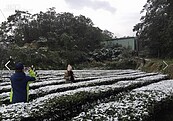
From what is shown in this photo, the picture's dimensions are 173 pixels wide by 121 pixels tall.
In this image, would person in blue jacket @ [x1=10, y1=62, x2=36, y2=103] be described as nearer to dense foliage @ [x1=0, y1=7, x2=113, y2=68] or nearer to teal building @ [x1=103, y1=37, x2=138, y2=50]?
dense foliage @ [x1=0, y1=7, x2=113, y2=68]

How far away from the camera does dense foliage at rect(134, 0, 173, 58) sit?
31641mm

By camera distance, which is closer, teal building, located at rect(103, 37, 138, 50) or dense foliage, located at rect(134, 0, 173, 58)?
dense foliage, located at rect(134, 0, 173, 58)

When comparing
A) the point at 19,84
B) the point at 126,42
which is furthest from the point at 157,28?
the point at 19,84

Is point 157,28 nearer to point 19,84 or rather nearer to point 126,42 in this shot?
point 126,42

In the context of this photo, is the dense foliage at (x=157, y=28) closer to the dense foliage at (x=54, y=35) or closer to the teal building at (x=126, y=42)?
the teal building at (x=126, y=42)

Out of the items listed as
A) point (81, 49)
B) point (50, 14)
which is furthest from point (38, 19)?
point (81, 49)

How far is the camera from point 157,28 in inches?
1350

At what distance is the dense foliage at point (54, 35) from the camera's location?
38562 mm

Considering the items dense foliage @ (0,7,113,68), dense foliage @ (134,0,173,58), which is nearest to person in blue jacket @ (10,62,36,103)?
dense foliage @ (134,0,173,58)

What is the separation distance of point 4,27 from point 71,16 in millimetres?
11993

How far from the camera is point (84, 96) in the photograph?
8.52 metres

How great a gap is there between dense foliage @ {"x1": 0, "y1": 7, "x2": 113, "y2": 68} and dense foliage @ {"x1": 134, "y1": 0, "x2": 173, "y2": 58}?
406 inches

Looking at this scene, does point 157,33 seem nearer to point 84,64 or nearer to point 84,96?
point 84,64

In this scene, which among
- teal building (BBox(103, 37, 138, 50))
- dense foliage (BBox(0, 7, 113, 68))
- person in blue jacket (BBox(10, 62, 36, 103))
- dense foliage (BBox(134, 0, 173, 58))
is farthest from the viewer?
teal building (BBox(103, 37, 138, 50))
